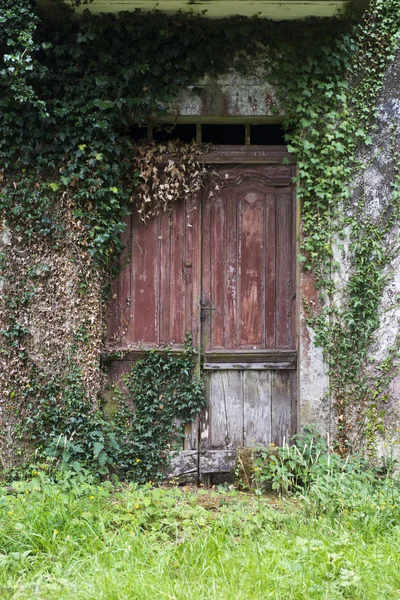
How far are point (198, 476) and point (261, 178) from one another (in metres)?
2.68

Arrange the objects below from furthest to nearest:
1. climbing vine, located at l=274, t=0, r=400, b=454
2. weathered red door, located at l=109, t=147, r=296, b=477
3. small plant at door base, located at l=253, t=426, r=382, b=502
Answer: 1. weathered red door, located at l=109, t=147, r=296, b=477
2. climbing vine, located at l=274, t=0, r=400, b=454
3. small plant at door base, located at l=253, t=426, r=382, b=502

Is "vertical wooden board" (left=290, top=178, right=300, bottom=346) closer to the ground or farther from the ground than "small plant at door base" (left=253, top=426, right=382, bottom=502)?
farther from the ground

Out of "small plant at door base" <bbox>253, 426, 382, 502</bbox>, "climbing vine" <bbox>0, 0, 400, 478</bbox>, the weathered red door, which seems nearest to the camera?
"small plant at door base" <bbox>253, 426, 382, 502</bbox>

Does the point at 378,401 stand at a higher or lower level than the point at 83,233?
lower

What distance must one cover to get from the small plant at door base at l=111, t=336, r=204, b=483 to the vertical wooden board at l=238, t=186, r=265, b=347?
23.7 inches

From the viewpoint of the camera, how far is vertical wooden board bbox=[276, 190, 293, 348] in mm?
5148

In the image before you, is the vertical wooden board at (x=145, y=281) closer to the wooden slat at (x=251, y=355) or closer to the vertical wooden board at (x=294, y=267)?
the wooden slat at (x=251, y=355)

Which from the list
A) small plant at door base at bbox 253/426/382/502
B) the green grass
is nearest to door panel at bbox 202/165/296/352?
small plant at door base at bbox 253/426/382/502

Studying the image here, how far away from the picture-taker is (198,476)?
508 cm

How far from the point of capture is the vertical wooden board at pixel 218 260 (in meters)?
5.17

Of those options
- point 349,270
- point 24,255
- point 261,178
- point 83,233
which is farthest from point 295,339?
point 24,255

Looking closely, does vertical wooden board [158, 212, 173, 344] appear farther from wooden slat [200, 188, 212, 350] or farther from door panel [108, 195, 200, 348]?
wooden slat [200, 188, 212, 350]

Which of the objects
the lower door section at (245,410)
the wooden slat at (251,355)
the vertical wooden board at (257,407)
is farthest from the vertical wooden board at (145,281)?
the vertical wooden board at (257,407)

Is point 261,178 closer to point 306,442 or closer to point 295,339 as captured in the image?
point 295,339
